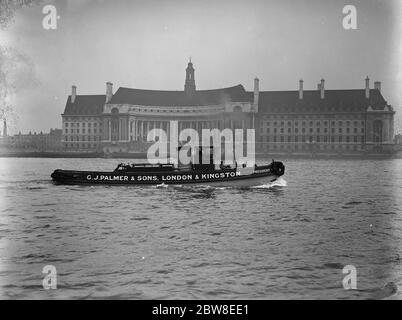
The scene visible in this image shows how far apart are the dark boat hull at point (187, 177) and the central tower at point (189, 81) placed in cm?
11882

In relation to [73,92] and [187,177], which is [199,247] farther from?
[73,92]

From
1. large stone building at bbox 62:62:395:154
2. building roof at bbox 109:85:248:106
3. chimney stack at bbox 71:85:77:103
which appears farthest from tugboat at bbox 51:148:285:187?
chimney stack at bbox 71:85:77:103

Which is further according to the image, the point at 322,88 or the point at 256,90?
the point at 256,90

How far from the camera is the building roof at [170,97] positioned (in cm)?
16050

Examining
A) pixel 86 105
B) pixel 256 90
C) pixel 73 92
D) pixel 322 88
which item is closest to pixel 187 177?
pixel 322 88

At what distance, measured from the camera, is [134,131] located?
16250 cm

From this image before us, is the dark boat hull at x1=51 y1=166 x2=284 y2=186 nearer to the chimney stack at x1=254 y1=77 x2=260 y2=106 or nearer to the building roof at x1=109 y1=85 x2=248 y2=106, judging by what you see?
the chimney stack at x1=254 y1=77 x2=260 y2=106

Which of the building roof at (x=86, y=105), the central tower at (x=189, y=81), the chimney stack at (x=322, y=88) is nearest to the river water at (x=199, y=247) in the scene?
the chimney stack at (x=322, y=88)

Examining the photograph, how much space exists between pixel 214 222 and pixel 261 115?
126 m

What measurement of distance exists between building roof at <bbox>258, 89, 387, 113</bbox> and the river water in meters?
110

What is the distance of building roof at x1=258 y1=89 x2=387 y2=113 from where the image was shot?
135 metres

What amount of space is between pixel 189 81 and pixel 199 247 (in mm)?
147787

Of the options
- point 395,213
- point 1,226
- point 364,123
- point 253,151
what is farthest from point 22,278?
point 364,123

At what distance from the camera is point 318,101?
14150cm
